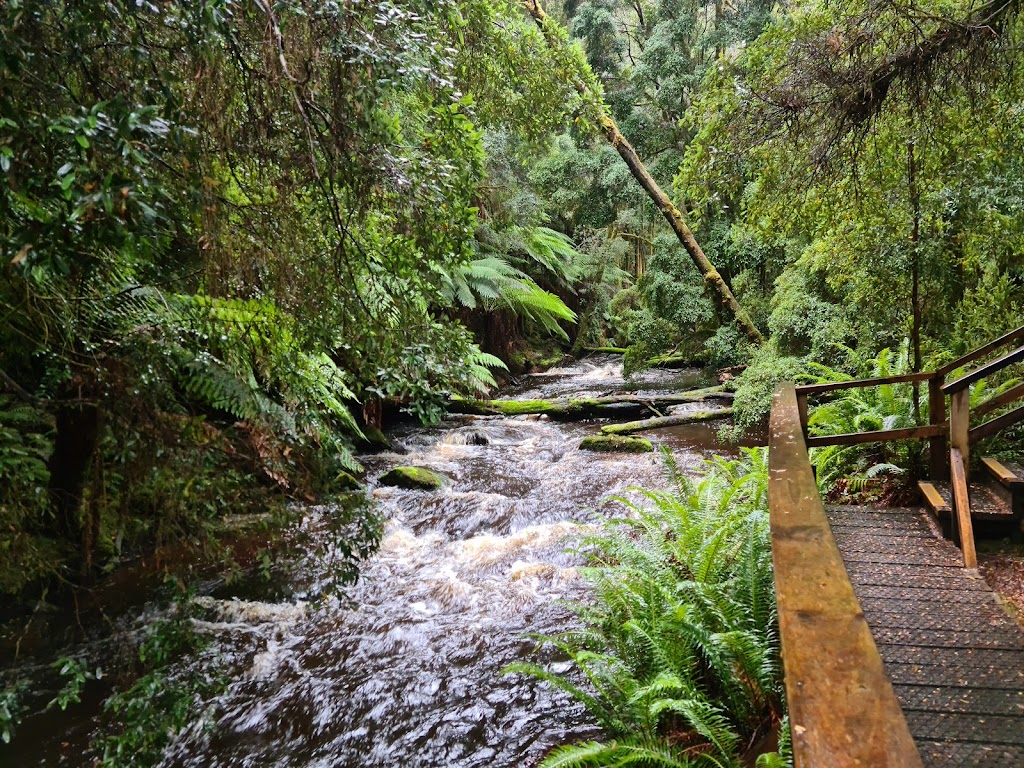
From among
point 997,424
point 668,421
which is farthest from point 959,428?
point 668,421

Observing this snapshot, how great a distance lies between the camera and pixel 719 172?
520cm

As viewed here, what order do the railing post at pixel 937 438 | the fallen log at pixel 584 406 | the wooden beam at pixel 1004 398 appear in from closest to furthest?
the wooden beam at pixel 1004 398
the railing post at pixel 937 438
the fallen log at pixel 584 406

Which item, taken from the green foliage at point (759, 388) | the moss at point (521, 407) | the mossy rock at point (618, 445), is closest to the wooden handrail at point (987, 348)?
the green foliage at point (759, 388)

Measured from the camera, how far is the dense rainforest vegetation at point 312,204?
6.06 feet

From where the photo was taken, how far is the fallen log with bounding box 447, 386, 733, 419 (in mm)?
12195

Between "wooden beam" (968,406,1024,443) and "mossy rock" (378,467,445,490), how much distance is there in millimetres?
5798

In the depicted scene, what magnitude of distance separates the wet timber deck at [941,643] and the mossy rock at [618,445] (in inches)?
206

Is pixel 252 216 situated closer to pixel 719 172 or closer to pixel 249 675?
pixel 249 675

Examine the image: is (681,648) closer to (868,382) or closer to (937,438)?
(868,382)

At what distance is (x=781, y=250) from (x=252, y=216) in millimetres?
12479

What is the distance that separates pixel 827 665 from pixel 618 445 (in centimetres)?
847

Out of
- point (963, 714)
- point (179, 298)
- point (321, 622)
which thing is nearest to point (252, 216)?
point (179, 298)

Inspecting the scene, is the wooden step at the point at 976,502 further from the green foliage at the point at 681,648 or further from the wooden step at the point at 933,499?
the green foliage at the point at 681,648

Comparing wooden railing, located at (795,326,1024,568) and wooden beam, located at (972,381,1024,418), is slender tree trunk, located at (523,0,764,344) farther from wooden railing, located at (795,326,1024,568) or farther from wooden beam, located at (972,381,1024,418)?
wooden beam, located at (972,381,1024,418)
